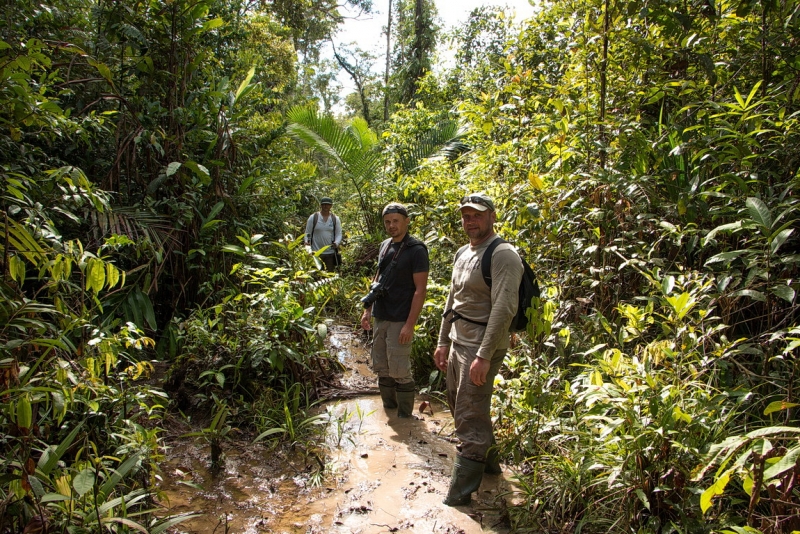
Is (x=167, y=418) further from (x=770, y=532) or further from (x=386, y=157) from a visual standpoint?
(x=386, y=157)

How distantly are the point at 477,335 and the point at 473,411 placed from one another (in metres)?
0.51

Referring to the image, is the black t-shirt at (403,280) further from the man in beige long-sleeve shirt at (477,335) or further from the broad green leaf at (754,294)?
the broad green leaf at (754,294)

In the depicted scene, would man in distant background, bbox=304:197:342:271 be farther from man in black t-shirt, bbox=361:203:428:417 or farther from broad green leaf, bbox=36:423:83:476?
broad green leaf, bbox=36:423:83:476

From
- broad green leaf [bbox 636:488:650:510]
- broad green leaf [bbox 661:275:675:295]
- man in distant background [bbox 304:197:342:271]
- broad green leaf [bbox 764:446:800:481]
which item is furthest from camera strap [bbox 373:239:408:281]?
man in distant background [bbox 304:197:342:271]

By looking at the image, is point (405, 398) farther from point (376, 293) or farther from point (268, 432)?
point (268, 432)

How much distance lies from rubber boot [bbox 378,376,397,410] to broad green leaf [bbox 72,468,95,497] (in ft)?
9.57

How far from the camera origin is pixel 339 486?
3613 mm

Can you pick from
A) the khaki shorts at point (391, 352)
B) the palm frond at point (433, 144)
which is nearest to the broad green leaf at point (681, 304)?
the khaki shorts at point (391, 352)

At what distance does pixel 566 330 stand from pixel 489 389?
0.84 meters

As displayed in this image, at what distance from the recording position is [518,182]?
5148 mm

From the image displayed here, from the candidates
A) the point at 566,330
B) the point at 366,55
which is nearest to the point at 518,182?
the point at 566,330

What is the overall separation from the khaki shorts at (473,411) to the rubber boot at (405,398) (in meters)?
1.40

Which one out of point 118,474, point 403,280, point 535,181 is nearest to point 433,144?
point 403,280

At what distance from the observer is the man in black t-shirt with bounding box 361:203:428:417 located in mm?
4680
